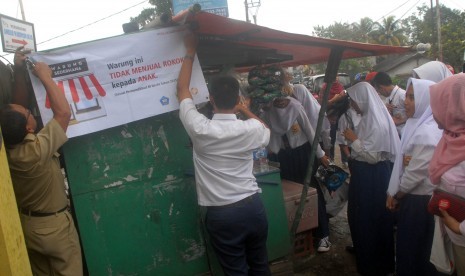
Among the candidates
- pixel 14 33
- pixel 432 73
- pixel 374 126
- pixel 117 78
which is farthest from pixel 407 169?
pixel 14 33

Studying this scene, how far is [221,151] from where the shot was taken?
2527 mm

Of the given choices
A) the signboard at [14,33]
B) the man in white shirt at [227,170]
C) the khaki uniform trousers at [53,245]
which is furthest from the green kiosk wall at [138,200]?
the signboard at [14,33]

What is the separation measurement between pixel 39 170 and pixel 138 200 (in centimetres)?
84

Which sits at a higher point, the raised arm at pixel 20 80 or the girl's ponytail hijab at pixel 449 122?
the raised arm at pixel 20 80

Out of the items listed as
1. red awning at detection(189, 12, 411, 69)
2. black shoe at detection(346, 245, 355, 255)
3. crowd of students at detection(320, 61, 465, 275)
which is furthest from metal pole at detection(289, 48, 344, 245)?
black shoe at detection(346, 245, 355, 255)

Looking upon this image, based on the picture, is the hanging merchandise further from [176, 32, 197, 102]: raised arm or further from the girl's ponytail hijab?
the girl's ponytail hijab

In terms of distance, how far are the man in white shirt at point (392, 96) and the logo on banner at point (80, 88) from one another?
4.33m

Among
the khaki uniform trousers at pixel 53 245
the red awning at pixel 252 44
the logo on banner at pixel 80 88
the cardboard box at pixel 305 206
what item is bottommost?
the cardboard box at pixel 305 206

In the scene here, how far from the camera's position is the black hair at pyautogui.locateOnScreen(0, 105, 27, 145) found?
2.16m

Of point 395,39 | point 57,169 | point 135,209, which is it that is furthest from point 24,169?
point 395,39

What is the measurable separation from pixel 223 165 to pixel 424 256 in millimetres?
1849

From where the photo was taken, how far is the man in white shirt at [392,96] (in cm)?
547

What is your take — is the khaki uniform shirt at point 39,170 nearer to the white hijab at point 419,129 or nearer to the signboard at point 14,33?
the white hijab at point 419,129

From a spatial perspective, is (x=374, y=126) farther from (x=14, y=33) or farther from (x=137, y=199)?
(x=14, y=33)
